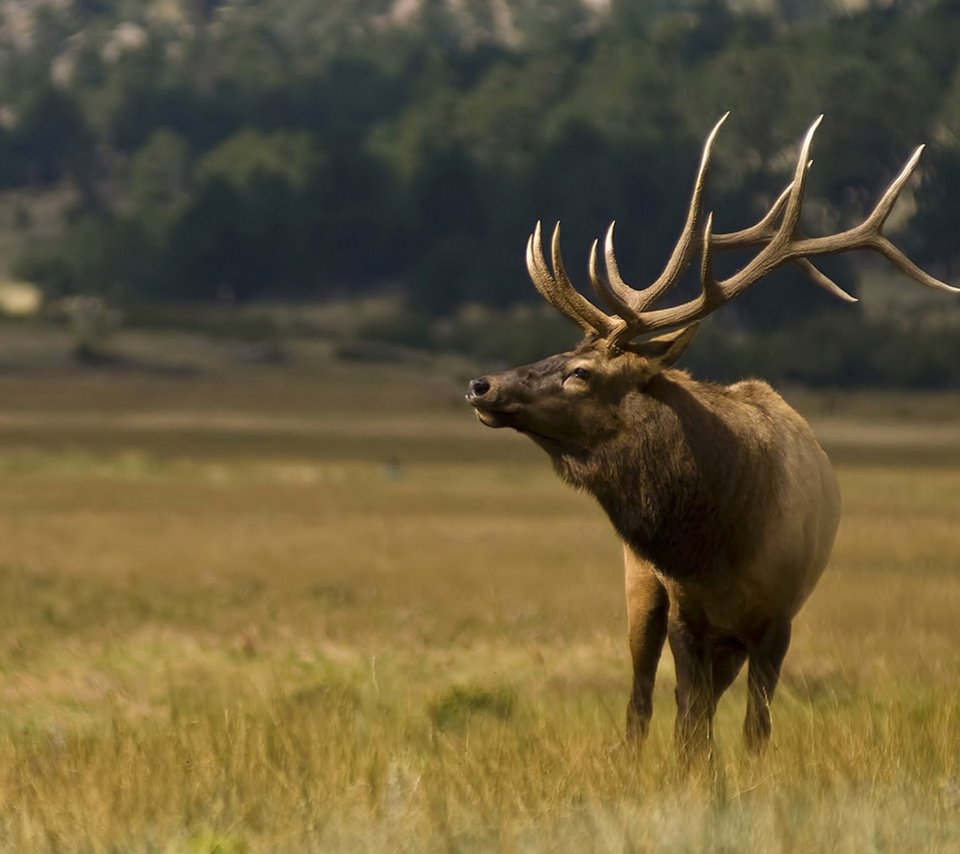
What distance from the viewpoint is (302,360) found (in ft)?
233

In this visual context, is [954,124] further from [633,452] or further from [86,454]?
[633,452]

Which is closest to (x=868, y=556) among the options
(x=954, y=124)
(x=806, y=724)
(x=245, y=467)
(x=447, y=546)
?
(x=447, y=546)

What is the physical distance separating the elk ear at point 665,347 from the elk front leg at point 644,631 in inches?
36.6

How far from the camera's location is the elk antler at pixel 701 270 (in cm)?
1030

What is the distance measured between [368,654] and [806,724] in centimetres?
546

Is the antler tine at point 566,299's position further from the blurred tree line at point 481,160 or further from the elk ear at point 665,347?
the blurred tree line at point 481,160

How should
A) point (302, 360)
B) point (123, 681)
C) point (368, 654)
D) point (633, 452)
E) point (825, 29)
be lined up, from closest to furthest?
point (633, 452)
point (123, 681)
point (368, 654)
point (302, 360)
point (825, 29)

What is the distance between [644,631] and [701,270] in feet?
5.38

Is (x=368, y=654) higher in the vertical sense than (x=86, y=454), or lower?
higher

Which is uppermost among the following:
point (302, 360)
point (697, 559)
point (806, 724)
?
point (697, 559)

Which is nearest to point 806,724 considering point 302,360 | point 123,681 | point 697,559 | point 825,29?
point 697,559

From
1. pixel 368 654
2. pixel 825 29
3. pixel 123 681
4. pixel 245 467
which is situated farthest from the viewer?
pixel 825 29

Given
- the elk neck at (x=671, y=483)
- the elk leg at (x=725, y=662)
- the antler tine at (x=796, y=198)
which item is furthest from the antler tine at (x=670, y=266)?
the elk leg at (x=725, y=662)

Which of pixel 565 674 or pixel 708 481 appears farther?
pixel 565 674
